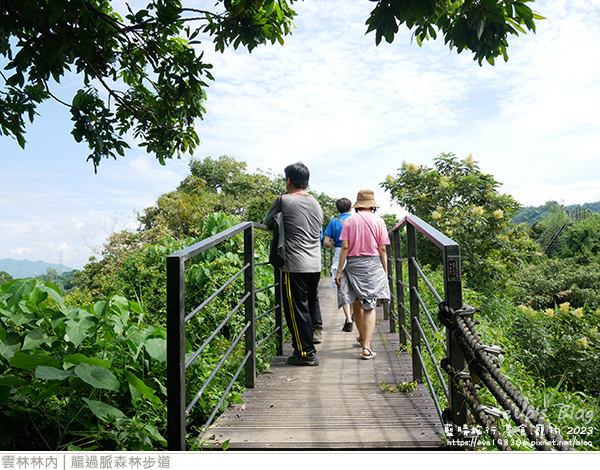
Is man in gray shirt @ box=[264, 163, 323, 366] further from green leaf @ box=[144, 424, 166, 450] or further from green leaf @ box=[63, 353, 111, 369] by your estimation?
green leaf @ box=[63, 353, 111, 369]

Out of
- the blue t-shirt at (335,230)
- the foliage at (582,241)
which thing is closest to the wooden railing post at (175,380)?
the blue t-shirt at (335,230)

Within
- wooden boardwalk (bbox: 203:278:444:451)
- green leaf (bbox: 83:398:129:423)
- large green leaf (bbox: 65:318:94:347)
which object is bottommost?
wooden boardwalk (bbox: 203:278:444:451)

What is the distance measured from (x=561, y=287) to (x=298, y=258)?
551 inches

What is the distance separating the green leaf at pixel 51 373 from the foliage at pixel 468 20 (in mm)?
2523

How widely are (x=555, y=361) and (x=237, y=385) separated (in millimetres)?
5518

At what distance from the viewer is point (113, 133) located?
539 centimetres

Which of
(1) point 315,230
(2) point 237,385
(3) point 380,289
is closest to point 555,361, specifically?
(3) point 380,289

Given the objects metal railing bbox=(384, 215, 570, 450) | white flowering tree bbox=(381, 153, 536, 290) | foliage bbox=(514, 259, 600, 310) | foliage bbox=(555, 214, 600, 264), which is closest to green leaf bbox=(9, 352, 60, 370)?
metal railing bbox=(384, 215, 570, 450)

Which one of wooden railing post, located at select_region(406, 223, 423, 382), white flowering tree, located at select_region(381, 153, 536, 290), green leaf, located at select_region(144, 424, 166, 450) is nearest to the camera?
green leaf, located at select_region(144, 424, 166, 450)

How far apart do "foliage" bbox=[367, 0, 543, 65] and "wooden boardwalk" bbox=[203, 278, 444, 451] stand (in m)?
2.28

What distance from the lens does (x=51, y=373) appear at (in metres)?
1.89

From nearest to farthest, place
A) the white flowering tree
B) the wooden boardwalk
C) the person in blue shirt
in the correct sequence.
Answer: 1. the wooden boardwalk
2. the person in blue shirt
3. the white flowering tree

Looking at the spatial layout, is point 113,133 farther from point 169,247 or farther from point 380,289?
point 380,289

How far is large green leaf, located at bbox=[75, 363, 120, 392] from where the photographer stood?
6.18 ft
